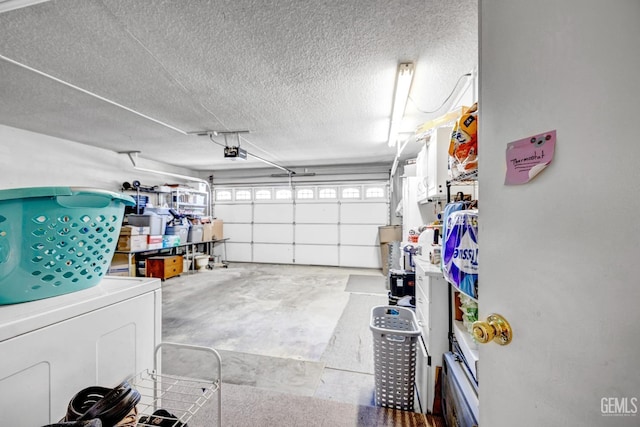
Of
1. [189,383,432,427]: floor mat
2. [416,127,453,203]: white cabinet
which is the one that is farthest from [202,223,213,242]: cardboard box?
[416,127,453,203]: white cabinet

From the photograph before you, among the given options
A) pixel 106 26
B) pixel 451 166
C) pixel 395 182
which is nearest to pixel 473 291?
pixel 451 166

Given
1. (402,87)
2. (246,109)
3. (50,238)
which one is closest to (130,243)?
(246,109)

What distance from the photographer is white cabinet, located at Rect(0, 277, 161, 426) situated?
51cm

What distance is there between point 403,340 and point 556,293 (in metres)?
1.38

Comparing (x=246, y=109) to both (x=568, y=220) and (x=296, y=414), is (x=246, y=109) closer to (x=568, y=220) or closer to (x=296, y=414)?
(x=296, y=414)

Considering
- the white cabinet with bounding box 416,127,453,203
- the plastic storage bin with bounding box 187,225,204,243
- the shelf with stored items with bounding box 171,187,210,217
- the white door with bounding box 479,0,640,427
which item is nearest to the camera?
the white door with bounding box 479,0,640,427

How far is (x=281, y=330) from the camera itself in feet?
10.0

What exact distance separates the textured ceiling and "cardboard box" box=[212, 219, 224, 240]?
3.74 m

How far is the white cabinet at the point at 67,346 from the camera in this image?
505mm

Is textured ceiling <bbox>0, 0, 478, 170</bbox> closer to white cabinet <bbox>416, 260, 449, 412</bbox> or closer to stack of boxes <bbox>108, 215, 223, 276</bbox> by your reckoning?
white cabinet <bbox>416, 260, 449, 412</bbox>

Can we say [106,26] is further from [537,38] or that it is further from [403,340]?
[403,340]

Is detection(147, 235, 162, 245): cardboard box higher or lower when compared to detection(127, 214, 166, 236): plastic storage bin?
lower

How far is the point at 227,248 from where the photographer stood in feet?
25.2

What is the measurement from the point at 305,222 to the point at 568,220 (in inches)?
266
